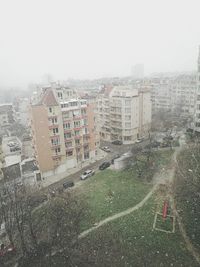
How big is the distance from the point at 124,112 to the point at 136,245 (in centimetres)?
4450

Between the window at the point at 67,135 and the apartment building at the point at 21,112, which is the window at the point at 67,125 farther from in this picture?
the apartment building at the point at 21,112

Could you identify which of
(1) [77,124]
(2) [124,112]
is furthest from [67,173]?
(2) [124,112]

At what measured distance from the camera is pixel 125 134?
230 feet

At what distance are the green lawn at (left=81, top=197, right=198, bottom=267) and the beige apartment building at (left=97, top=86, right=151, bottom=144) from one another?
3939 centimetres

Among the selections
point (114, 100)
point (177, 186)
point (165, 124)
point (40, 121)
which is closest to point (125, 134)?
point (114, 100)

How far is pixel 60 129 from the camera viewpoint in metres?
50.8

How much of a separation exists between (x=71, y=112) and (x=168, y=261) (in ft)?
113

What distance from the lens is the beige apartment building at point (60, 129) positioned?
4878 centimetres

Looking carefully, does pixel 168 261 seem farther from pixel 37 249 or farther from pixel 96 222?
pixel 37 249

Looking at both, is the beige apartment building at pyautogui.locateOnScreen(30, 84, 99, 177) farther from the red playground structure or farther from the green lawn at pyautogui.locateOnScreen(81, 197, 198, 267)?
the red playground structure

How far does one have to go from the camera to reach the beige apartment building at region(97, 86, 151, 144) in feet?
223

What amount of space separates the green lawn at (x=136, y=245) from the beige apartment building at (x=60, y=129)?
2353cm

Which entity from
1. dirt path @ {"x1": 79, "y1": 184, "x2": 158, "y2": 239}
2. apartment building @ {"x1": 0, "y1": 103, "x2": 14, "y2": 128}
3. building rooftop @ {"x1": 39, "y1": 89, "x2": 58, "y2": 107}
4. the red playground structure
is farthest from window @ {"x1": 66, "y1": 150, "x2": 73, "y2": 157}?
apartment building @ {"x1": 0, "y1": 103, "x2": 14, "y2": 128}

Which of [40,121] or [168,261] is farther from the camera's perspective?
[40,121]
